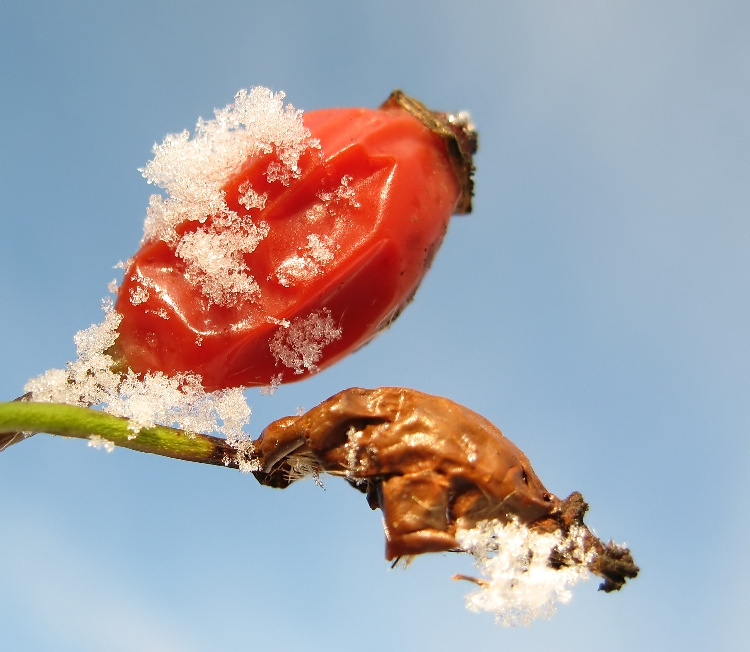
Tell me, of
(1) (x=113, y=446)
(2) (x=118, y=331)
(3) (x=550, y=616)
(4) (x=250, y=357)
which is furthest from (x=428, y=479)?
(2) (x=118, y=331)

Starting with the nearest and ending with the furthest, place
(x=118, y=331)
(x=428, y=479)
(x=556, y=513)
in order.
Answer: (x=428, y=479), (x=556, y=513), (x=118, y=331)

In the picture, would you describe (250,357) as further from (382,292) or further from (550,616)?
(550,616)

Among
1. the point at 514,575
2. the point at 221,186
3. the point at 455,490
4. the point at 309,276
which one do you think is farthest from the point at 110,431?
the point at 514,575

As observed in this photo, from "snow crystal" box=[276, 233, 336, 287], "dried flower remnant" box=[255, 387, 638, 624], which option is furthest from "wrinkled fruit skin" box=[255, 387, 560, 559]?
"snow crystal" box=[276, 233, 336, 287]

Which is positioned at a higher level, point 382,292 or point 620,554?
point 382,292

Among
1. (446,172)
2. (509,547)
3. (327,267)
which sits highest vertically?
(446,172)

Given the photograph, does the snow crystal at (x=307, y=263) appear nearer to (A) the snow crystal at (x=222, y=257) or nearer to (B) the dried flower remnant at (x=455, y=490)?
(A) the snow crystal at (x=222, y=257)

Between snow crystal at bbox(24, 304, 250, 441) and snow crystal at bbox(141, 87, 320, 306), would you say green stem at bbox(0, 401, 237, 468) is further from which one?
snow crystal at bbox(141, 87, 320, 306)

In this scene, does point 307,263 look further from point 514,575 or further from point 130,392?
point 514,575
